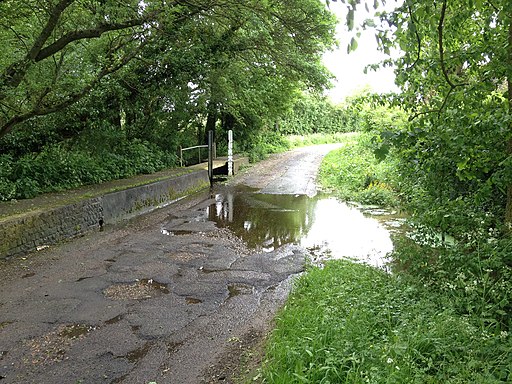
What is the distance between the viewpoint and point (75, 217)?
8641mm

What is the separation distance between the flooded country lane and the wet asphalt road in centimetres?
1

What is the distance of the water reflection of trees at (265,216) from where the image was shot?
8.79m

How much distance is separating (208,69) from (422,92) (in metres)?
9.65

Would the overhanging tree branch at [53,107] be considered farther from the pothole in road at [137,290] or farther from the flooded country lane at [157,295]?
the pothole in road at [137,290]

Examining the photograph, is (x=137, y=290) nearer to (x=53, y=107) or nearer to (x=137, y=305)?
(x=137, y=305)

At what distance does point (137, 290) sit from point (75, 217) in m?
3.69

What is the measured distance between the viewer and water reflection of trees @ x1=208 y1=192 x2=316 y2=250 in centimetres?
879

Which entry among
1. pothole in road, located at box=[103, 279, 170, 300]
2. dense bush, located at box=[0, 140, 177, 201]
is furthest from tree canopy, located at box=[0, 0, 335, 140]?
pothole in road, located at box=[103, 279, 170, 300]

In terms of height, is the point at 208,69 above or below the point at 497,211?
above

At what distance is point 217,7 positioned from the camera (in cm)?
1050

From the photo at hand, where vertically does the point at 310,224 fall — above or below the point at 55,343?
above

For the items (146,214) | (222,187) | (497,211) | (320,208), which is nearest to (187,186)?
(222,187)

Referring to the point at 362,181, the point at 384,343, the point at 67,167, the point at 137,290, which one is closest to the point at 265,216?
the point at 67,167

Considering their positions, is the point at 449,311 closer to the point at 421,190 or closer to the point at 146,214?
the point at 421,190
